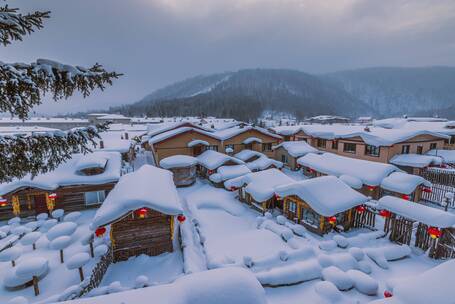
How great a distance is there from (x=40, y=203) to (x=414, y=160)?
34711 mm

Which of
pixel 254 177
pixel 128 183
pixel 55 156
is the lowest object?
pixel 254 177

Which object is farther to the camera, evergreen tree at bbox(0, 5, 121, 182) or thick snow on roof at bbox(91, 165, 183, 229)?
thick snow on roof at bbox(91, 165, 183, 229)

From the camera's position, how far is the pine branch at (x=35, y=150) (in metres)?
4.05

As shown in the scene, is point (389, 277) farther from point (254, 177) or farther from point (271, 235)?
point (254, 177)

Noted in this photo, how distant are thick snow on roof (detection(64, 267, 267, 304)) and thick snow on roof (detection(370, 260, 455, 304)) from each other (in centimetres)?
317

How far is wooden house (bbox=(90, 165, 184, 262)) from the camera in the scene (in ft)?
35.9

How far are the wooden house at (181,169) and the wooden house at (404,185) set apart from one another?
18.5 m

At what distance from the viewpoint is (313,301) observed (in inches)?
308

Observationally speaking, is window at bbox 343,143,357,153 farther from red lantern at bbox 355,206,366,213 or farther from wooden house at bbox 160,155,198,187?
wooden house at bbox 160,155,198,187

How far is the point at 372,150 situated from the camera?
2405 centimetres

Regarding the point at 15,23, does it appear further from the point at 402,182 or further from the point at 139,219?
the point at 402,182

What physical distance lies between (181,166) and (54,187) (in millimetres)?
11048

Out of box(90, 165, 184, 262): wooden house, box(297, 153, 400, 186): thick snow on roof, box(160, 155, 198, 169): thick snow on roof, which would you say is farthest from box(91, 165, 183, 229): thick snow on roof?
box(297, 153, 400, 186): thick snow on roof

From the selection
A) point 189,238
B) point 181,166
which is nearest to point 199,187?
point 181,166
